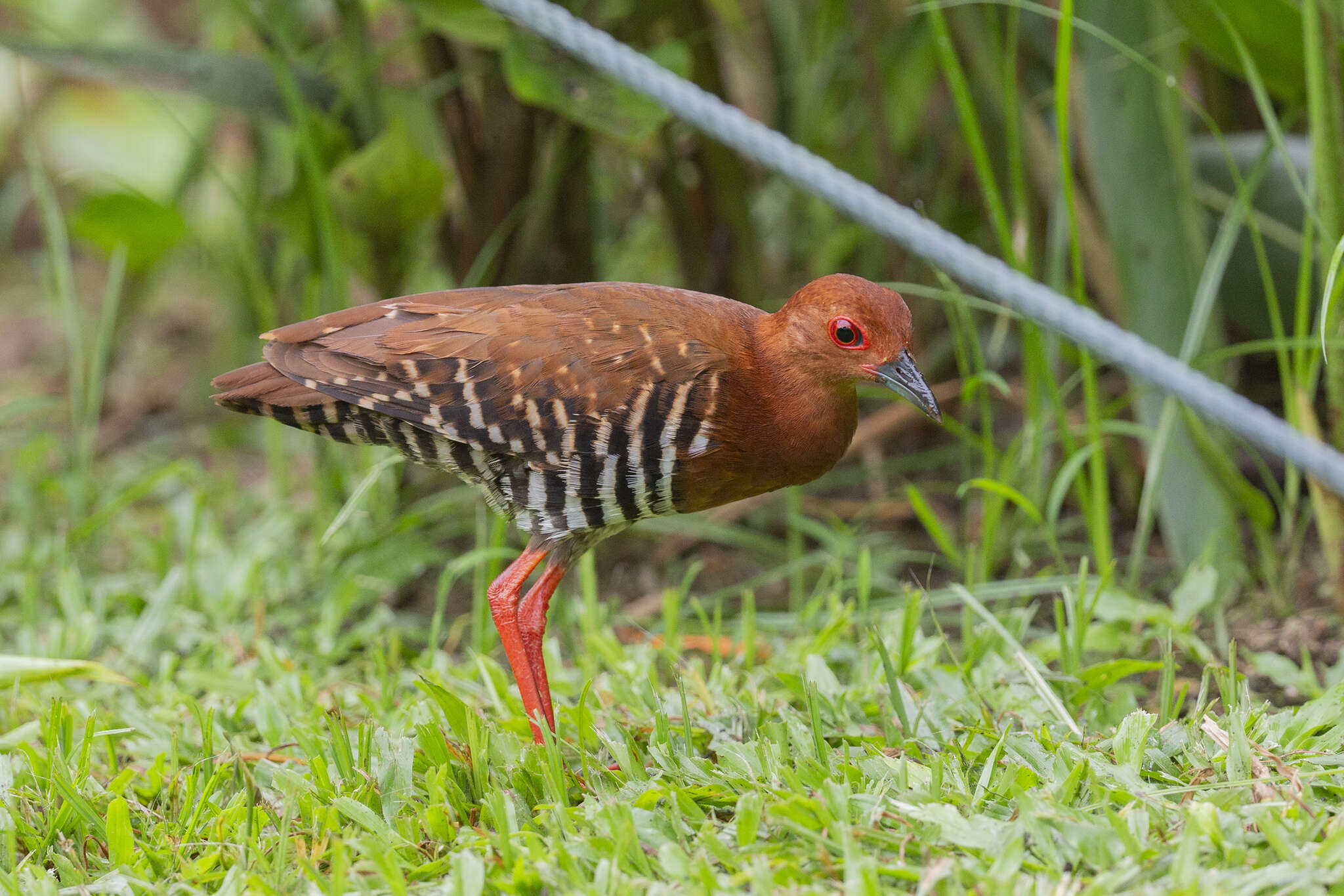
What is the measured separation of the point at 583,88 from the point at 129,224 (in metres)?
1.56

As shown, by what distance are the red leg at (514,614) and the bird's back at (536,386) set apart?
0.57 ft

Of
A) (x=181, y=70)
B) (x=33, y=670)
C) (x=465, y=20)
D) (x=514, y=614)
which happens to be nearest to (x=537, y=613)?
(x=514, y=614)

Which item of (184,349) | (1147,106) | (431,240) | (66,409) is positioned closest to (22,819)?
(431,240)

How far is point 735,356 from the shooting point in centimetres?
244

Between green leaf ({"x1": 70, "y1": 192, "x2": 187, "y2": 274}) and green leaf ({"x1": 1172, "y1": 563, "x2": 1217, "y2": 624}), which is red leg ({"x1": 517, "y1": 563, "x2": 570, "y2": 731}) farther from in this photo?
green leaf ({"x1": 70, "y1": 192, "x2": 187, "y2": 274})

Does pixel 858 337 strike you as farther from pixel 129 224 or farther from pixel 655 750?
pixel 129 224

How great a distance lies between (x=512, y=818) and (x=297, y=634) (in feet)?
5.12

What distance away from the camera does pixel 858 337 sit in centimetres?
234

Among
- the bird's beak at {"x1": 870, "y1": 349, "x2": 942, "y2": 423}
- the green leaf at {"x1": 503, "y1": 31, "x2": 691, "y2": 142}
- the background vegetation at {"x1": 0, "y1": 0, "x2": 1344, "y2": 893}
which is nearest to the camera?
the background vegetation at {"x1": 0, "y1": 0, "x2": 1344, "y2": 893}

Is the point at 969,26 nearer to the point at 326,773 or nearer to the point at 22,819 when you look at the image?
the point at 326,773

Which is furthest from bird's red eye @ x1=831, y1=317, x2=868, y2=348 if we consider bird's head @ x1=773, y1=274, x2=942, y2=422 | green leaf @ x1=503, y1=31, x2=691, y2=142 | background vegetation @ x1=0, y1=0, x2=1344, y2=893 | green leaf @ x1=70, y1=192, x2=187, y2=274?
green leaf @ x1=70, y1=192, x2=187, y2=274

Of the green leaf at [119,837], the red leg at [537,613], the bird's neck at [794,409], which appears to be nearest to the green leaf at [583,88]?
the bird's neck at [794,409]

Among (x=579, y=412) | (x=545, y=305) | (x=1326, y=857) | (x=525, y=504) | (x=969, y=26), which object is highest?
(x=969, y=26)

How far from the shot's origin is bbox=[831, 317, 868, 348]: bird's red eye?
7.67 ft
